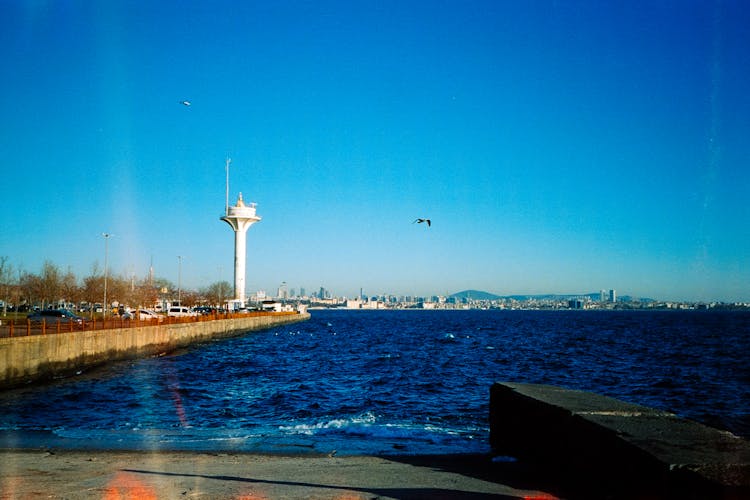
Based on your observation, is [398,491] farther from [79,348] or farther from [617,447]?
[79,348]

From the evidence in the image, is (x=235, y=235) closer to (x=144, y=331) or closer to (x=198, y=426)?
(x=144, y=331)

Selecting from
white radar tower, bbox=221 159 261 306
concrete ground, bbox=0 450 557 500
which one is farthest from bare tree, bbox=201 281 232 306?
concrete ground, bbox=0 450 557 500

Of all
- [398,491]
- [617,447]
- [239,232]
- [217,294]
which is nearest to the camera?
[617,447]

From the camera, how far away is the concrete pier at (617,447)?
21.0ft

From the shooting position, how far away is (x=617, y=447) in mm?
7602

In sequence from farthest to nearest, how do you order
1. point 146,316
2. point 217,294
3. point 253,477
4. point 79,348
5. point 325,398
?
point 217,294 < point 146,316 < point 79,348 < point 325,398 < point 253,477

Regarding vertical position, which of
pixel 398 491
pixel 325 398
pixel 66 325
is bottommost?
pixel 325 398

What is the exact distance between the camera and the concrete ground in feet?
27.7

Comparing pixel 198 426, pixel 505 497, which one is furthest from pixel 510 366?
pixel 505 497

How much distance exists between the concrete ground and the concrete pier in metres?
0.55

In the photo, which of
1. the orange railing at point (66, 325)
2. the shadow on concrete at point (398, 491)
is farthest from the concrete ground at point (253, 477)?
the orange railing at point (66, 325)

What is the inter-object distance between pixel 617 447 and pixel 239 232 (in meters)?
112

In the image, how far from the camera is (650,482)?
6836 millimetres

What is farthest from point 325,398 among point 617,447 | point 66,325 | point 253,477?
point 66,325
